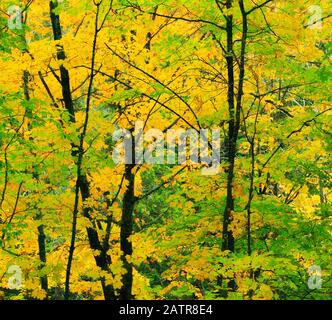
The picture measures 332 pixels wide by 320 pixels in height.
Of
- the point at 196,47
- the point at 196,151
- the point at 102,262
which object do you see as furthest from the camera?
the point at 196,151

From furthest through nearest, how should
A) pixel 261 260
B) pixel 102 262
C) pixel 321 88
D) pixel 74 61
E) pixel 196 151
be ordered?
pixel 196 151 < pixel 102 262 < pixel 74 61 < pixel 321 88 < pixel 261 260

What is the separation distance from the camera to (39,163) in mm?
8516

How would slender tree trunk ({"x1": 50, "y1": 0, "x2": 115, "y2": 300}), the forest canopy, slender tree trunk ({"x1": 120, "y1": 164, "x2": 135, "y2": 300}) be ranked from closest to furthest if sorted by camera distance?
the forest canopy < slender tree trunk ({"x1": 50, "y1": 0, "x2": 115, "y2": 300}) < slender tree trunk ({"x1": 120, "y1": 164, "x2": 135, "y2": 300})

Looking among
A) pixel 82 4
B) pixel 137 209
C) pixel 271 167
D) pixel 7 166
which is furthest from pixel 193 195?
pixel 137 209

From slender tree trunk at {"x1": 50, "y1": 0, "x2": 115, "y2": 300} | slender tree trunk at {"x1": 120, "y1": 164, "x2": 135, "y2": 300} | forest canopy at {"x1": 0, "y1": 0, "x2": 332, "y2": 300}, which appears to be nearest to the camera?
forest canopy at {"x1": 0, "y1": 0, "x2": 332, "y2": 300}

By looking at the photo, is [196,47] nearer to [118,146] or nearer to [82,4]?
[82,4]

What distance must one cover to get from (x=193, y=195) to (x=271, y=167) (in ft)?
5.18

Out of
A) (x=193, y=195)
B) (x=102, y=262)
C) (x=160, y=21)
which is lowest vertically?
(x=102, y=262)

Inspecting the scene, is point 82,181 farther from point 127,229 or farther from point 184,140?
point 184,140

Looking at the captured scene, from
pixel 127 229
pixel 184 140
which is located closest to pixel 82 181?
pixel 127 229

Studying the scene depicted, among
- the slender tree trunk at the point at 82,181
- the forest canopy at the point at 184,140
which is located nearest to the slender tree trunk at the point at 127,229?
the forest canopy at the point at 184,140

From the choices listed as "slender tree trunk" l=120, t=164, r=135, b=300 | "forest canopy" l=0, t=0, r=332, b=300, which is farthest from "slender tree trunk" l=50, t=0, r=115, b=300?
"slender tree trunk" l=120, t=164, r=135, b=300

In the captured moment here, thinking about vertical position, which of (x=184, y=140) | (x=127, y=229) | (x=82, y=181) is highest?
(x=184, y=140)

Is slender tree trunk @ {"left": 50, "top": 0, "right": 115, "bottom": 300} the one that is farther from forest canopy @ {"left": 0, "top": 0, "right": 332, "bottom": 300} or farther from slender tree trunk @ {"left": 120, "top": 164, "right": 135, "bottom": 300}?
slender tree trunk @ {"left": 120, "top": 164, "right": 135, "bottom": 300}
